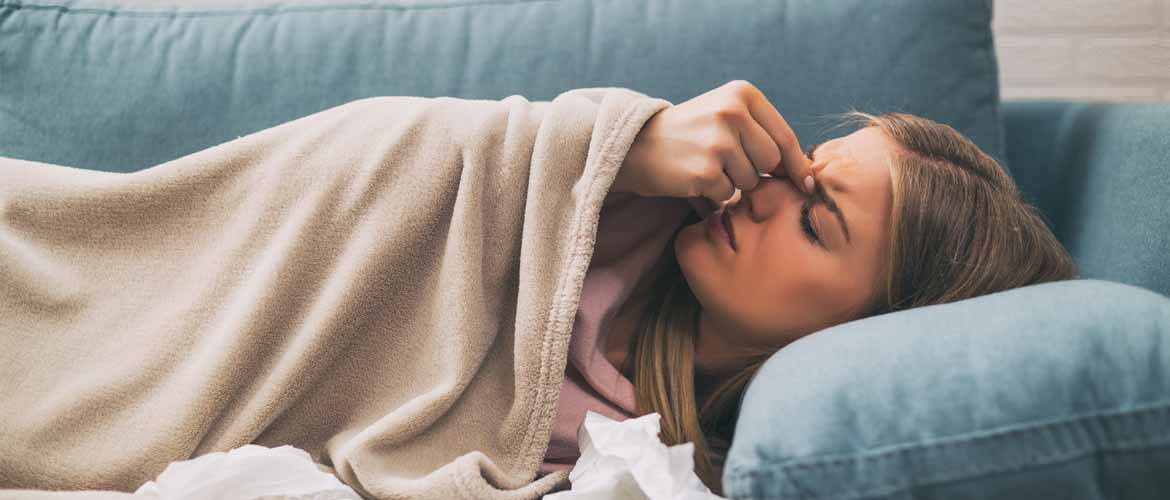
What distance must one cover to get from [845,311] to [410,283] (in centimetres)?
42

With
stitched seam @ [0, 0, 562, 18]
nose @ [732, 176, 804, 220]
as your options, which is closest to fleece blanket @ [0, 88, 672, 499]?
nose @ [732, 176, 804, 220]

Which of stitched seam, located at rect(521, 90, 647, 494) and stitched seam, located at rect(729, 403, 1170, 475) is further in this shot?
stitched seam, located at rect(521, 90, 647, 494)

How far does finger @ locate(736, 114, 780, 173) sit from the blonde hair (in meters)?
0.12

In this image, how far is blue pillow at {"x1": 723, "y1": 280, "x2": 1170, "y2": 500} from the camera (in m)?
0.53

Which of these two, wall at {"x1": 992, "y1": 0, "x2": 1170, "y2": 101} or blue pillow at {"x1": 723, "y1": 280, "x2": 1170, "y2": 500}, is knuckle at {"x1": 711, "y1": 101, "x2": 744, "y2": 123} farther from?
wall at {"x1": 992, "y1": 0, "x2": 1170, "y2": 101}

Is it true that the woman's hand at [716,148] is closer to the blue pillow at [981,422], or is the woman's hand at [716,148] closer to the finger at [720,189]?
the finger at [720,189]

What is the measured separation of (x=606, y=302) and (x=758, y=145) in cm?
23

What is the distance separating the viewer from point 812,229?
0.85 m

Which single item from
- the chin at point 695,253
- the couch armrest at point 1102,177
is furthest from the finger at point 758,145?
the couch armrest at point 1102,177

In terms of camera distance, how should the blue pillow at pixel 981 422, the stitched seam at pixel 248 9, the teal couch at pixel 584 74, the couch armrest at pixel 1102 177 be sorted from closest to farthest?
the blue pillow at pixel 981 422, the couch armrest at pixel 1102 177, the teal couch at pixel 584 74, the stitched seam at pixel 248 9

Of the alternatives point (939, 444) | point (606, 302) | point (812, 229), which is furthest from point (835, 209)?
point (939, 444)

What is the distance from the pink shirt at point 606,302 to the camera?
90cm

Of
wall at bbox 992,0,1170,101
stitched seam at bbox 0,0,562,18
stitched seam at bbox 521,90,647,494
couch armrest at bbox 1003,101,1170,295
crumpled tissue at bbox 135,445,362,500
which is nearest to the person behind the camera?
crumpled tissue at bbox 135,445,362,500

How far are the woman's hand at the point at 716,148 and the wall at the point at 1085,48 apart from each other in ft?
2.88
